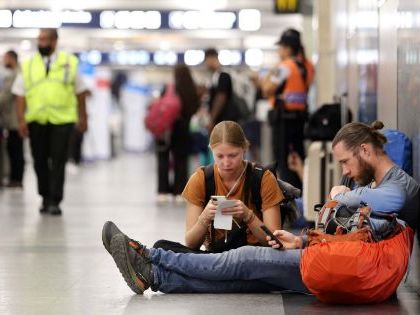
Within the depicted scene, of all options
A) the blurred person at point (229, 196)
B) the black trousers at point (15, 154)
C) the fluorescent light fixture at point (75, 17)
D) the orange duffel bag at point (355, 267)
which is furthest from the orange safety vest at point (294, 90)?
the fluorescent light fixture at point (75, 17)

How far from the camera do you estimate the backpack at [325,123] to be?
10914mm

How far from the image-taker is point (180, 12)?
21.6 m

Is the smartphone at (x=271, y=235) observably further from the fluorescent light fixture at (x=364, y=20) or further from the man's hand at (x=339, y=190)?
the fluorescent light fixture at (x=364, y=20)

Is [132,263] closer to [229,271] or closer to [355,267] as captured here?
[229,271]

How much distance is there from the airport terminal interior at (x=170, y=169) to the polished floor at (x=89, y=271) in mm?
10

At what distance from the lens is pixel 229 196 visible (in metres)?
6.77

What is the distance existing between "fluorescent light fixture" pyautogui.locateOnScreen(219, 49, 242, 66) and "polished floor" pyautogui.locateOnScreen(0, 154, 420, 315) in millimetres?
19523

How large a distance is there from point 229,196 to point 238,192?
67 mm

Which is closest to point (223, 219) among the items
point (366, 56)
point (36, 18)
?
point (366, 56)

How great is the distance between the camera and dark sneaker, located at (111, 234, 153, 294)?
637 centimetres

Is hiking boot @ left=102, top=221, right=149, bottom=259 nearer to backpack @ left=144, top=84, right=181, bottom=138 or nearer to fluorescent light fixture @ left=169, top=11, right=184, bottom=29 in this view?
Answer: backpack @ left=144, top=84, right=181, bottom=138

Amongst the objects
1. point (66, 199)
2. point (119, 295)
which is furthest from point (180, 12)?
point (119, 295)

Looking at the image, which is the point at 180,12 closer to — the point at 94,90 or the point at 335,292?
the point at 94,90

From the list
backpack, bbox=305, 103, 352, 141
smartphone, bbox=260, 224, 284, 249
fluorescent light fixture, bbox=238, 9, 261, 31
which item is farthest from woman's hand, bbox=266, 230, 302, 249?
fluorescent light fixture, bbox=238, 9, 261, 31
